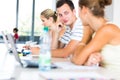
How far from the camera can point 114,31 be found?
70.7 inches

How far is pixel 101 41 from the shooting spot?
1.80 meters

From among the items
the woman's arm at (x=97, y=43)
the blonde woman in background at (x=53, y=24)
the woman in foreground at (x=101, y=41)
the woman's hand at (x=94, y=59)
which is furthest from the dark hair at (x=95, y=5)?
the blonde woman in background at (x=53, y=24)

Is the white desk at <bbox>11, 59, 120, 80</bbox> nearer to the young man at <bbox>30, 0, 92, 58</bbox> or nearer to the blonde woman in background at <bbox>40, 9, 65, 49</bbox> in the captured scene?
the young man at <bbox>30, 0, 92, 58</bbox>

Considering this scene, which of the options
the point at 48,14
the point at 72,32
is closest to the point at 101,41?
the point at 72,32

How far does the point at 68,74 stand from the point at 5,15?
7450 mm

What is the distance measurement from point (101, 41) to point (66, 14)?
75 cm

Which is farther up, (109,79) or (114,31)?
(114,31)

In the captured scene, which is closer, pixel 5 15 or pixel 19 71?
pixel 19 71

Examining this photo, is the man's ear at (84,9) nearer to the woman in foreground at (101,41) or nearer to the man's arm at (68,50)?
the woman in foreground at (101,41)

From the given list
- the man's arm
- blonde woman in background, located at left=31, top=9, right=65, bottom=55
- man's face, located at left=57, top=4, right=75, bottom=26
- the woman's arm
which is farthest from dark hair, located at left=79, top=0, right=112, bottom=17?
blonde woman in background, located at left=31, top=9, right=65, bottom=55

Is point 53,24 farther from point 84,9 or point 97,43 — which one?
point 97,43

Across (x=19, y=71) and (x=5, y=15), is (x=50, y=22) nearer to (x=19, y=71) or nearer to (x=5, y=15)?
(x=19, y=71)

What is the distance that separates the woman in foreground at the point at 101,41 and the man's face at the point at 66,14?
566 millimetres

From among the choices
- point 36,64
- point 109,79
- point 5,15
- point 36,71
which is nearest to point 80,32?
point 36,64
